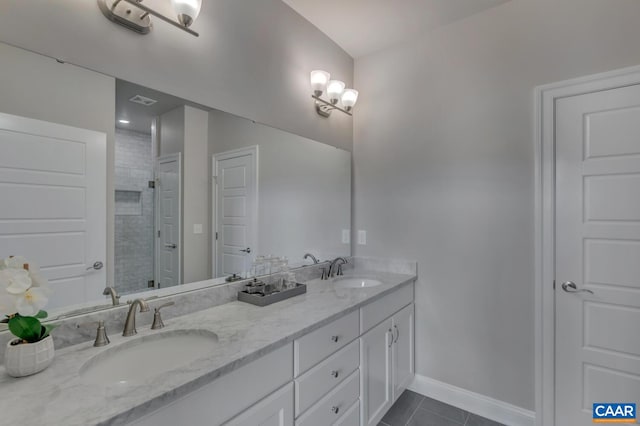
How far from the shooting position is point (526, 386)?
1.90 meters

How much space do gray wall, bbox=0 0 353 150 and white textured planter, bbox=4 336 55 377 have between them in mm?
962

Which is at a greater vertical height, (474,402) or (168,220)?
(168,220)

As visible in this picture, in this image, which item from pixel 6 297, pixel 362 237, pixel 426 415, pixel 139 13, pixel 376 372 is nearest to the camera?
pixel 6 297

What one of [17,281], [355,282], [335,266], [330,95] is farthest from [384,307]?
[17,281]

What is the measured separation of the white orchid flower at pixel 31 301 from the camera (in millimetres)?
828

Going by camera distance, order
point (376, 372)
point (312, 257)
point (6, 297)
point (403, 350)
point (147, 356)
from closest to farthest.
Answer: point (6, 297), point (147, 356), point (376, 372), point (403, 350), point (312, 257)

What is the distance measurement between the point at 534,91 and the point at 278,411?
2.23 m

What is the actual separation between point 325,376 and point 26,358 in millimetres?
1048

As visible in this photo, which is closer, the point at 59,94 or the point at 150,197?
the point at 59,94

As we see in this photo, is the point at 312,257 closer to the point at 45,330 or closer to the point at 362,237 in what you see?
the point at 362,237

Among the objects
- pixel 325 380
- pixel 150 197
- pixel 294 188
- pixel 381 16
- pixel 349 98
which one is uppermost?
pixel 381 16

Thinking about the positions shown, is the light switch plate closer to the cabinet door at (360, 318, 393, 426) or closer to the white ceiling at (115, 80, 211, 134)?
the cabinet door at (360, 318, 393, 426)

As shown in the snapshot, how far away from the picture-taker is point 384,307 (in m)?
1.90

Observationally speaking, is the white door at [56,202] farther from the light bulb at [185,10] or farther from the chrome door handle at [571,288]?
the chrome door handle at [571,288]
